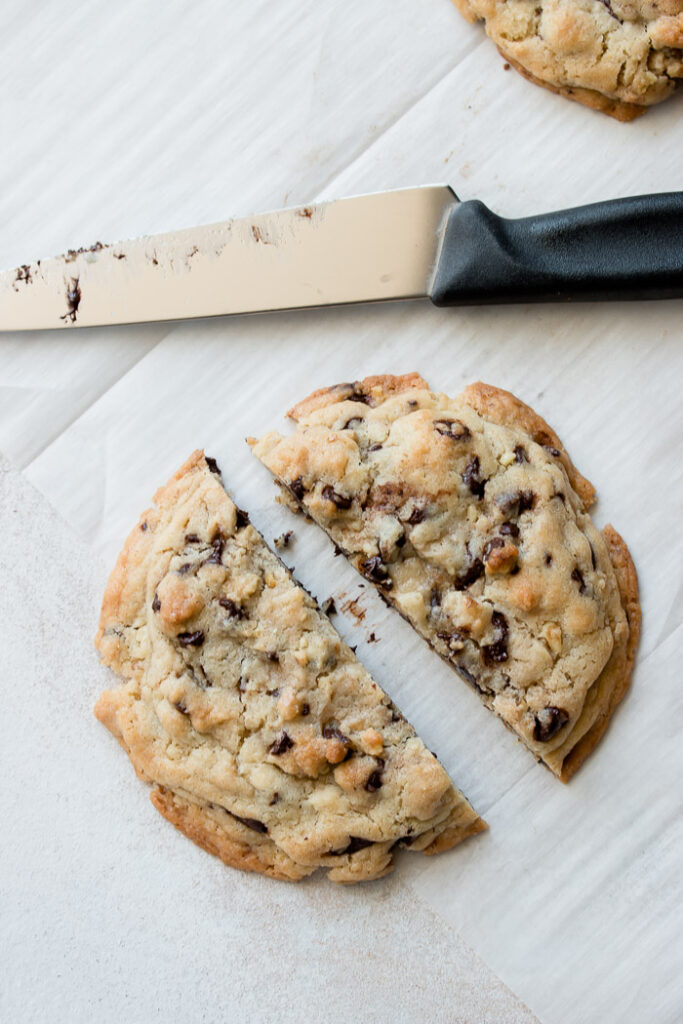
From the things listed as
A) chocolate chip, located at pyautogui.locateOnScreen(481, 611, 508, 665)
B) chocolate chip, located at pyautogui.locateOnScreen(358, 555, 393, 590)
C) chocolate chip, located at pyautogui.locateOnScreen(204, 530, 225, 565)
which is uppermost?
chocolate chip, located at pyautogui.locateOnScreen(481, 611, 508, 665)

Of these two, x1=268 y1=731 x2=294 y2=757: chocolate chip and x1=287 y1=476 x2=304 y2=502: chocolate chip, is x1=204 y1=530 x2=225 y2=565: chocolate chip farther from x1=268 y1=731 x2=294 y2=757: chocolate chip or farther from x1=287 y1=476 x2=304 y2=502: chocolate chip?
x1=268 y1=731 x2=294 y2=757: chocolate chip

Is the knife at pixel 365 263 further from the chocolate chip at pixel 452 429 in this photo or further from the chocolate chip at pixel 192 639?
the chocolate chip at pixel 192 639

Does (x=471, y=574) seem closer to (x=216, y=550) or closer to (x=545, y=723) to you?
(x=545, y=723)

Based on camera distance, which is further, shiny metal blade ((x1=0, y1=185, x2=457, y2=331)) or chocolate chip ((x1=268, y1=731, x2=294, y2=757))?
shiny metal blade ((x1=0, y1=185, x2=457, y2=331))

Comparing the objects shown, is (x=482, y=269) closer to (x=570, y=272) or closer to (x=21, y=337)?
(x=570, y=272)

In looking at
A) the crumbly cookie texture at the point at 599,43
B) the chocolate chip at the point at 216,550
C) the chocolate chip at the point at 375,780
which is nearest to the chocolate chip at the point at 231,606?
the chocolate chip at the point at 216,550

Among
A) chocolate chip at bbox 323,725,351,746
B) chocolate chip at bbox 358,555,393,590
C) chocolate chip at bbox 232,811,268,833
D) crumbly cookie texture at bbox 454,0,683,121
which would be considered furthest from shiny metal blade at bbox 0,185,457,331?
chocolate chip at bbox 232,811,268,833

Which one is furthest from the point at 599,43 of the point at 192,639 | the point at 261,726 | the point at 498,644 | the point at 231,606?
the point at 261,726
